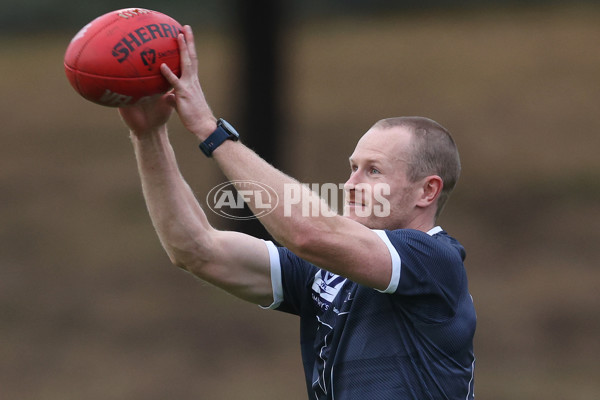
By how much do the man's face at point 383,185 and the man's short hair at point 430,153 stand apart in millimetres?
38

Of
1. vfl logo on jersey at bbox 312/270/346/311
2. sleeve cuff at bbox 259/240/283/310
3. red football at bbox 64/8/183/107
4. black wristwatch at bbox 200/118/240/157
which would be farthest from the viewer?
sleeve cuff at bbox 259/240/283/310

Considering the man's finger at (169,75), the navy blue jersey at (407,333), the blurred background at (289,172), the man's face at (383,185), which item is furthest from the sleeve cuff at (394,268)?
the blurred background at (289,172)

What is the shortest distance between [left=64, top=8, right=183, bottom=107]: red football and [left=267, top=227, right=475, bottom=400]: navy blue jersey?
1.11m

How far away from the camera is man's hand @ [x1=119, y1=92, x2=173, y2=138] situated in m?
3.97

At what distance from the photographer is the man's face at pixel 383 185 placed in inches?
158

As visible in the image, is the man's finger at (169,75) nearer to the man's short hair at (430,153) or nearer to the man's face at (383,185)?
the man's face at (383,185)

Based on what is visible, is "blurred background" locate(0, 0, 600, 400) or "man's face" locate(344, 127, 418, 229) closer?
"man's face" locate(344, 127, 418, 229)

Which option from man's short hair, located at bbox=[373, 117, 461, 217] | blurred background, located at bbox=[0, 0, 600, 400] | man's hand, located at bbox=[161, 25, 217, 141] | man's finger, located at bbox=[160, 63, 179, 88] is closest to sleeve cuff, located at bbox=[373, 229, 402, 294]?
man's short hair, located at bbox=[373, 117, 461, 217]

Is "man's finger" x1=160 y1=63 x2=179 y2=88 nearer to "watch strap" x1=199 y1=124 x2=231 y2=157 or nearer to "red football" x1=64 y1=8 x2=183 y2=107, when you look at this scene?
"red football" x1=64 y1=8 x2=183 y2=107

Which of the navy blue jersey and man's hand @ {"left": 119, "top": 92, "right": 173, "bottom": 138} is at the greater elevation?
man's hand @ {"left": 119, "top": 92, "right": 173, "bottom": 138}

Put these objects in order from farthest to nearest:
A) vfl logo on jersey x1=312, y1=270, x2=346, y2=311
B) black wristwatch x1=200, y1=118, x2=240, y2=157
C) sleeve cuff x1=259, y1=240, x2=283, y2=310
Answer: sleeve cuff x1=259, y1=240, x2=283, y2=310, vfl logo on jersey x1=312, y1=270, x2=346, y2=311, black wristwatch x1=200, y1=118, x2=240, y2=157

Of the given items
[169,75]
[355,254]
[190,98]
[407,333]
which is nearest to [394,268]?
[355,254]

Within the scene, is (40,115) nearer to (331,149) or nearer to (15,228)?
(15,228)

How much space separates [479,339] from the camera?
10766mm
